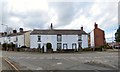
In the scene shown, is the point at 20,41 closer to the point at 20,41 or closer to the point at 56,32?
the point at 20,41

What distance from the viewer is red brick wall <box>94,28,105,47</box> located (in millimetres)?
81750

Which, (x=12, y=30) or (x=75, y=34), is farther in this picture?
(x=12, y=30)

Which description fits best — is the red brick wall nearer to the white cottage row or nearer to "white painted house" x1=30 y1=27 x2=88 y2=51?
the white cottage row

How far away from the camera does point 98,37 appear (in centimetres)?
8281

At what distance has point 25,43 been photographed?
8512 centimetres

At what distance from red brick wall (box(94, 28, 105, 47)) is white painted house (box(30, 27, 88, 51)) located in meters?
6.79

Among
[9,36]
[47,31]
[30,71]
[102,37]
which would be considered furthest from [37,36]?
[30,71]

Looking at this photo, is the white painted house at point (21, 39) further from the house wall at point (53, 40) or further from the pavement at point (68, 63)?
the pavement at point (68, 63)

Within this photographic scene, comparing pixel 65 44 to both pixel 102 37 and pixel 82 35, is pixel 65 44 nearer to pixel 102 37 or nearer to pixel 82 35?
pixel 82 35

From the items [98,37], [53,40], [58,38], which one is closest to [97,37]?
[98,37]

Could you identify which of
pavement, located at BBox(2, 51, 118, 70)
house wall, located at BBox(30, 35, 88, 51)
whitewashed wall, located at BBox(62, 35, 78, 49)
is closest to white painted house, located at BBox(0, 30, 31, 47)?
house wall, located at BBox(30, 35, 88, 51)

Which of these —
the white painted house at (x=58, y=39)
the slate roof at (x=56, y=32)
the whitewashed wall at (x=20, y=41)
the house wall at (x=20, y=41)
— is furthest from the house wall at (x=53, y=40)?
the whitewashed wall at (x=20, y=41)

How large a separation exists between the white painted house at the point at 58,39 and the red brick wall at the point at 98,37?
6.79m

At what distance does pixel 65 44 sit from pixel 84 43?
583cm
